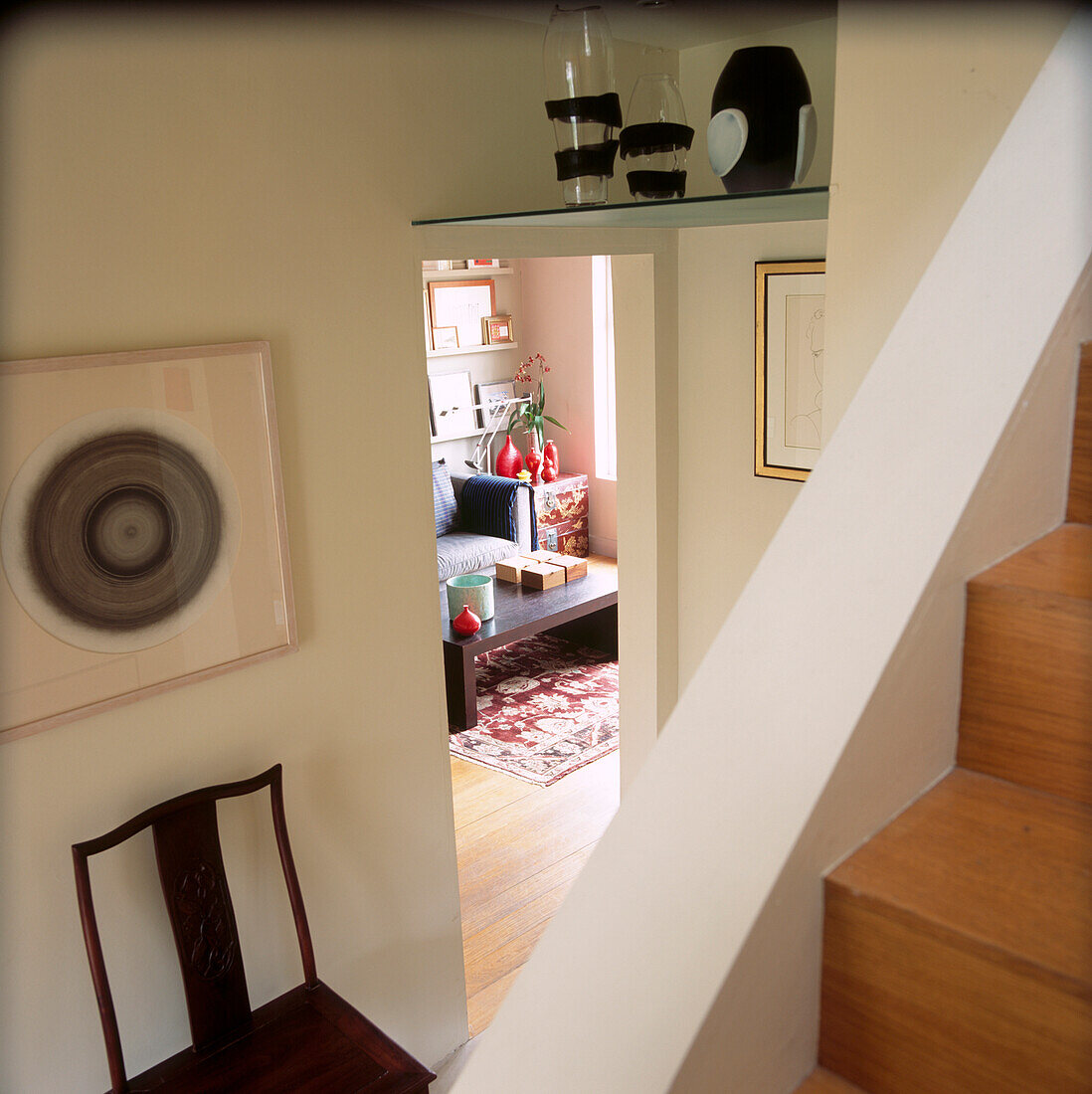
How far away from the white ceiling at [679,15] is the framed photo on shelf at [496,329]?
13.0 feet

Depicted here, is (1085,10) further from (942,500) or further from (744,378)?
(744,378)

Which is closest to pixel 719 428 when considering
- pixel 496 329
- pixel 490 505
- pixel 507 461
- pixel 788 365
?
pixel 788 365

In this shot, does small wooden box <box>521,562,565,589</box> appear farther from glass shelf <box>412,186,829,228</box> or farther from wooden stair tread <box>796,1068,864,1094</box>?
wooden stair tread <box>796,1068,864,1094</box>

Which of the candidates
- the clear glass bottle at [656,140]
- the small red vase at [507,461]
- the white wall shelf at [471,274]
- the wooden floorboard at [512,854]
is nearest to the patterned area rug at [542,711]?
the wooden floorboard at [512,854]

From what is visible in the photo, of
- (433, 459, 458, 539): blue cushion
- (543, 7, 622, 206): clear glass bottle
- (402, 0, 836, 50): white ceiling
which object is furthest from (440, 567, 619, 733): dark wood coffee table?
(543, 7, 622, 206): clear glass bottle

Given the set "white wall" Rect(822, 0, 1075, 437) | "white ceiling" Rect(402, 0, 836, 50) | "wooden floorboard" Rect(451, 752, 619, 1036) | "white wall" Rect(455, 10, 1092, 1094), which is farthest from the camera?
"wooden floorboard" Rect(451, 752, 619, 1036)

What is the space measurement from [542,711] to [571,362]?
9.26 ft

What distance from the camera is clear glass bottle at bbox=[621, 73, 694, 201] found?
215 cm

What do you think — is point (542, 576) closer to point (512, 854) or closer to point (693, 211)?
point (512, 854)

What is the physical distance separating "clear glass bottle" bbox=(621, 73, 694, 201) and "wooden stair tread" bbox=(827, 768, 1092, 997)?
63.4 inches

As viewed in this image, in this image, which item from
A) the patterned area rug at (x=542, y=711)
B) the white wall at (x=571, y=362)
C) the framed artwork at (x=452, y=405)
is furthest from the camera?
the white wall at (x=571, y=362)

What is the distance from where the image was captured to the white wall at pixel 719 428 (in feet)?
9.46

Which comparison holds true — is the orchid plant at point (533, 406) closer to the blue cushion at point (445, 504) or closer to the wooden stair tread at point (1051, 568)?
the blue cushion at point (445, 504)

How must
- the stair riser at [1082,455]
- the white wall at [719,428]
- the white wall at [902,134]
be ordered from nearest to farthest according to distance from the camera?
1. the stair riser at [1082,455]
2. the white wall at [902,134]
3. the white wall at [719,428]
